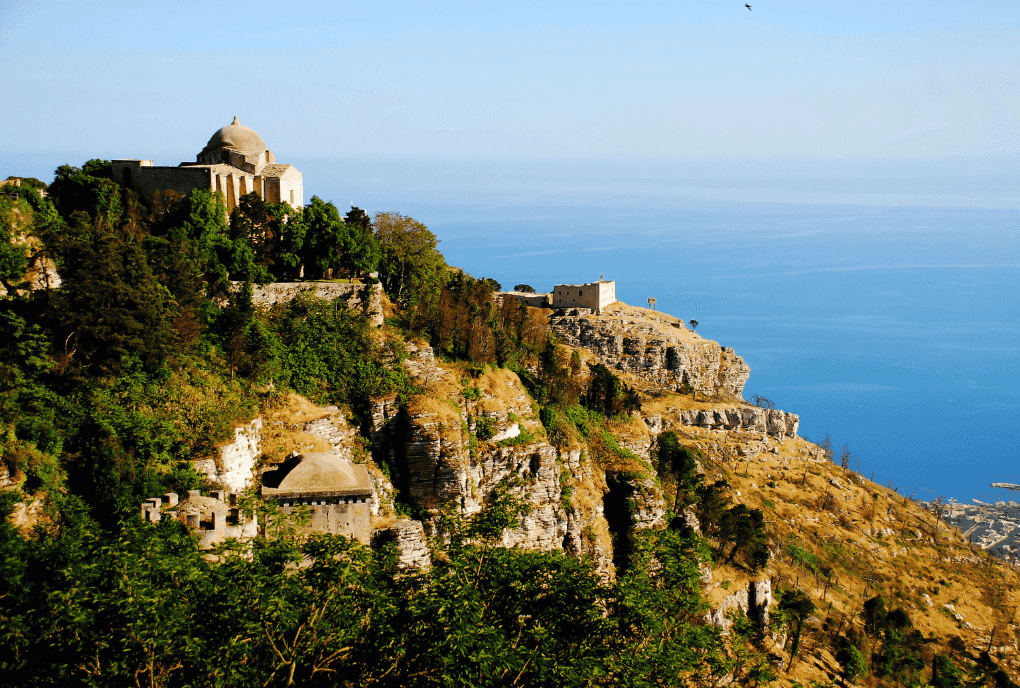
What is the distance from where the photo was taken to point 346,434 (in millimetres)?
32719

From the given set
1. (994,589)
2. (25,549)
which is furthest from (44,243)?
(994,589)

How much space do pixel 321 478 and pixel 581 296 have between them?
62.7m

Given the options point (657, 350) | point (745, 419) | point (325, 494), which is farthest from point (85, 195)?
point (745, 419)

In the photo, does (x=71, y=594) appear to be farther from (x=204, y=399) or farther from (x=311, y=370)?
(x=311, y=370)

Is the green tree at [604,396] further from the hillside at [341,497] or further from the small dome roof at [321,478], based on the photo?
the small dome roof at [321,478]

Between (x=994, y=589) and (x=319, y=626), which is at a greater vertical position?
(x=319, y=626)

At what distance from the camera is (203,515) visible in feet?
74.6

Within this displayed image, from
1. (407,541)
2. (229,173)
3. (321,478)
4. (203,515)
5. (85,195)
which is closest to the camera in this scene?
(203,515)

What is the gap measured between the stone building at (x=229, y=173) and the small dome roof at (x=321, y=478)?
1764cm

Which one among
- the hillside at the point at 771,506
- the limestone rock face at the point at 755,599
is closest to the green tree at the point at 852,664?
the hillside at the point at 771,506

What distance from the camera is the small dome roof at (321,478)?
26906 millimetres

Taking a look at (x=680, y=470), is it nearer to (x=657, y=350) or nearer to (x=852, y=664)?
(x=852, y=664)

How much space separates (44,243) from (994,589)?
266 feet

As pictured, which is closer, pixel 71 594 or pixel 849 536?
pixel 71 594
